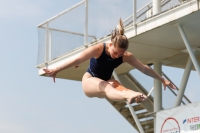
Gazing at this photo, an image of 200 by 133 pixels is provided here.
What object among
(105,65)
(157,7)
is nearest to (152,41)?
(157,7)

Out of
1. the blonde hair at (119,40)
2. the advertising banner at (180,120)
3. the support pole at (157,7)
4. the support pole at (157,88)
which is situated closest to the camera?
the blonde hair at (119,40)

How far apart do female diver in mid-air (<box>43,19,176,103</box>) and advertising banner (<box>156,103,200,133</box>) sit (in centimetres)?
500

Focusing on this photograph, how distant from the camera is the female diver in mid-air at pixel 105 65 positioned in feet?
30.1

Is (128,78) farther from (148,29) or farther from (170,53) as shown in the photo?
(148,29)

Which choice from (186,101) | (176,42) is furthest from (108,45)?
(186,101)

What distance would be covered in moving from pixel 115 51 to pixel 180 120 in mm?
6795

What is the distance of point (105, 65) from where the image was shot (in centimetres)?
996

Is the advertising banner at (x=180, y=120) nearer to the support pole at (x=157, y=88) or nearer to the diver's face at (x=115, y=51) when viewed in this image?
the support pole at (x=157, y=88)

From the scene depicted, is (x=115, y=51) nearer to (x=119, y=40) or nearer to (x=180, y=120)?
(x=119, y=40)

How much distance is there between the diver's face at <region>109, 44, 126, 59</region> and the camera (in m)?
9.23

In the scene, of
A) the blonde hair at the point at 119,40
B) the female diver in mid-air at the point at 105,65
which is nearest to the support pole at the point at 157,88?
the female diver in mid-air at the point at 105,65

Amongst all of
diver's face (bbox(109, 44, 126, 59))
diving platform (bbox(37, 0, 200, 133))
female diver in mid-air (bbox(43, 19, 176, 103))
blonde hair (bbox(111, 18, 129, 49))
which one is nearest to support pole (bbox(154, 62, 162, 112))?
diving platform (bbox(37, 0, 200, 133))

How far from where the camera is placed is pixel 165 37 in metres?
16.5

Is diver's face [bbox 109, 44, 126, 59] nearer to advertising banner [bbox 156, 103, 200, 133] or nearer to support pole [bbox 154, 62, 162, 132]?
advertising banner [bbox 156, 103, 200, 133]
